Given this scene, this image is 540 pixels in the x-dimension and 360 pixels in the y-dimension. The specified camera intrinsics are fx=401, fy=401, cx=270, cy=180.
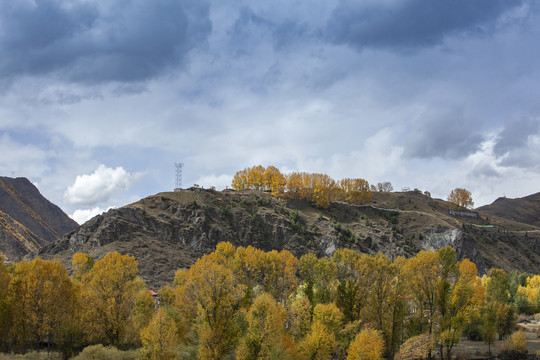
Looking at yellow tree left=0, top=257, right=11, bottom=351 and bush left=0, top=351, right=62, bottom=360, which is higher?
yellow tree left=0, top=257, right=11, bottom=351

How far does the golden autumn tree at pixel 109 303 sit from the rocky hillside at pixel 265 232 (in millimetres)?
32644

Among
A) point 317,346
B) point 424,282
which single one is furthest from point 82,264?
point 424,282

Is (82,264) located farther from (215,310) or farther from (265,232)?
(265,232)

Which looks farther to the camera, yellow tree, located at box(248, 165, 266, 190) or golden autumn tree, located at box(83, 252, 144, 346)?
yellow tree, located at box(248, 165, 266, 190)

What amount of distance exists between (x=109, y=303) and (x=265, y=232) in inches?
3009

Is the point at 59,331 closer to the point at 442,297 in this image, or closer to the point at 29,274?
the point at 29,274

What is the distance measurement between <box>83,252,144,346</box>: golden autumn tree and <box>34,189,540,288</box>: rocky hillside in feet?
107

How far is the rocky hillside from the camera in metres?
99.1

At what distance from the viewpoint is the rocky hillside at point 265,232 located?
325ft

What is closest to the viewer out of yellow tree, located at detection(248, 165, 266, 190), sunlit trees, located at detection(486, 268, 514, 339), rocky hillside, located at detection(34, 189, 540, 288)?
sunlit trees, located at detection(486, 268, 514, 339)

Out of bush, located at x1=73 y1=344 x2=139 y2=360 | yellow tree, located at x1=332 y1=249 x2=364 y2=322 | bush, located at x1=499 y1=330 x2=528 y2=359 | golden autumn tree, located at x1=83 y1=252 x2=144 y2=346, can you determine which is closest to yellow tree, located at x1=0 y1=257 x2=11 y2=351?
golden autumn tree, located at x1=83 y1=252 x2=144 y2=346

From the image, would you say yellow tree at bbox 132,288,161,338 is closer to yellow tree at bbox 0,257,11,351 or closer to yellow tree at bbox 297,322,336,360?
yellow tree at bbox 0,257,11,351

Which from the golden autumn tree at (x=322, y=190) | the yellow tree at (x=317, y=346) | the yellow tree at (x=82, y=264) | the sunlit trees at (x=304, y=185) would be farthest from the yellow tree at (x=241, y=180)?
the yellow tree at (x=317, y=346)

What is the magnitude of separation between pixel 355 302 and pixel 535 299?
69.5 m
